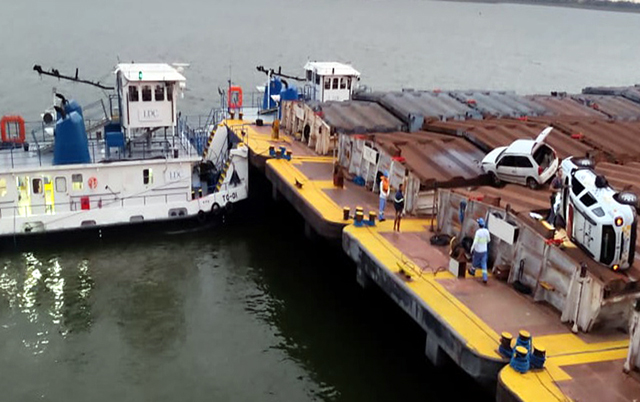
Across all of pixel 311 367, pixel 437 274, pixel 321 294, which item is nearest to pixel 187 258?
pixel 321 294

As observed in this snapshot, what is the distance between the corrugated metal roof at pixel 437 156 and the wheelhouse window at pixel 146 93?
8526 millimetres

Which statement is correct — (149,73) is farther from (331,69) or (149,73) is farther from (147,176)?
(331,69)

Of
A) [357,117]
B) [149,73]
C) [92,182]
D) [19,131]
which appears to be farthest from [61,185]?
[357,117]

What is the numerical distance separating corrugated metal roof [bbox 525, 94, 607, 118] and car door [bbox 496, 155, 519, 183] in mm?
11521

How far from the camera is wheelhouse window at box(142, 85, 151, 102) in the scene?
23938 mm

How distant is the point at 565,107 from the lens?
30719 mm

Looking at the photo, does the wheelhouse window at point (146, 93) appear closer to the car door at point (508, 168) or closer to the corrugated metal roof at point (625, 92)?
the car door at point (508, 168)

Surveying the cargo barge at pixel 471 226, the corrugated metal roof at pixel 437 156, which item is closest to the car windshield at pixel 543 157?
the cargo barge at pixel 471 226

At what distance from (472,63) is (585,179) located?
80.9 m

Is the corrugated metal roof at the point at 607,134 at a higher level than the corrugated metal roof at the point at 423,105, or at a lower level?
lower

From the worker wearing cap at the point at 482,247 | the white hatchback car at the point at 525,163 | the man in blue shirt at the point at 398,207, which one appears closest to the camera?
the worker wearing cap at the point at 482,247

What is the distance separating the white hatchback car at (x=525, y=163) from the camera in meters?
19.1

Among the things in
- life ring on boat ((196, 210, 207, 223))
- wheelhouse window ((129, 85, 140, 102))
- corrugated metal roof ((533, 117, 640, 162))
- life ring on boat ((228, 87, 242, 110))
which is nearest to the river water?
life ring on boat ((196, 210, 207, 223))

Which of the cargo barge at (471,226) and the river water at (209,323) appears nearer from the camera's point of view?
the cargo barge at (471,226)
